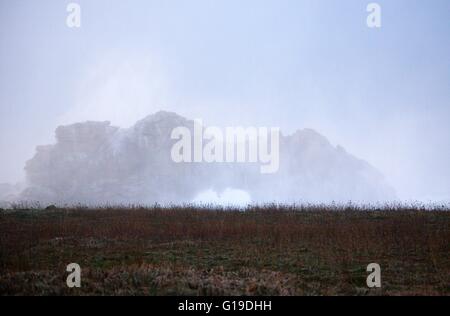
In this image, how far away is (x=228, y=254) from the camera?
14.8 meters

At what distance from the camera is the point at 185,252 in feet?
49.8

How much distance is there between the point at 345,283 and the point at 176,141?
16078 cm

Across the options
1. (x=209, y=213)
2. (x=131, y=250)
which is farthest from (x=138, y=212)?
(x=131, y=250)

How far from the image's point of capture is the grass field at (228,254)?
1019 centimetres

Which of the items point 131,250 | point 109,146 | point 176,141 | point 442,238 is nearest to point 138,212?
point 131,250

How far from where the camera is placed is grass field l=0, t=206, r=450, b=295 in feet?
Answer: 33.4

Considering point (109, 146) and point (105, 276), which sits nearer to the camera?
point (105, 276)

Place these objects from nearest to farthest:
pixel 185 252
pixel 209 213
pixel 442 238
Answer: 1. pixel 185 252
2. pixel 442 238
3. pixel 209 213

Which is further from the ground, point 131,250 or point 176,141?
point 176,141

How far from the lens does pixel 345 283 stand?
10953 millimetres
